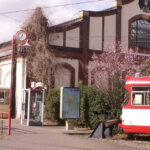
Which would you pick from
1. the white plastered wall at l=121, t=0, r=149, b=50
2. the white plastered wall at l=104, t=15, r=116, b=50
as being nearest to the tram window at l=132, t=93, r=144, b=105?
the white plastered wall at l=104, t=15, r=116, b=50

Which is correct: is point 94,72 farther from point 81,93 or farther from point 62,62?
point 81,93

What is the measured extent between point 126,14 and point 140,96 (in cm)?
1927

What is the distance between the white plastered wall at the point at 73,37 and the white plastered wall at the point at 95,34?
1.44 metres

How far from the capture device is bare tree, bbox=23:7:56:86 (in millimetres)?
27125

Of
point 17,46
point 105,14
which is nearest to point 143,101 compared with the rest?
point 17,46

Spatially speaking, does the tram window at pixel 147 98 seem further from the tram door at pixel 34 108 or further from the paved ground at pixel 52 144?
the tram door at pixel 34 108

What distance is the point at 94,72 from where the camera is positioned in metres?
30.1

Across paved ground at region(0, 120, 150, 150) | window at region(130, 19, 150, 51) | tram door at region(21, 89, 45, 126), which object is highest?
window at region(130, 19, 150, 51)

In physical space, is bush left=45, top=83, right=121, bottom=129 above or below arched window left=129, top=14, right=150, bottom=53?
below

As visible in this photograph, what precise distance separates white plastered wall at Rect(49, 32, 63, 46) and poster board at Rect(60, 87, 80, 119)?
10242 mm

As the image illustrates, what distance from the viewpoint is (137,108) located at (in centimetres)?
1617

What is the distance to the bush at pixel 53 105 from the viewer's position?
2372 centimetres

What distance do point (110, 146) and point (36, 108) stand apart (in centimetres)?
887

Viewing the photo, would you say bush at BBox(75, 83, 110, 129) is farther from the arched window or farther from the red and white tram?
the arched window
